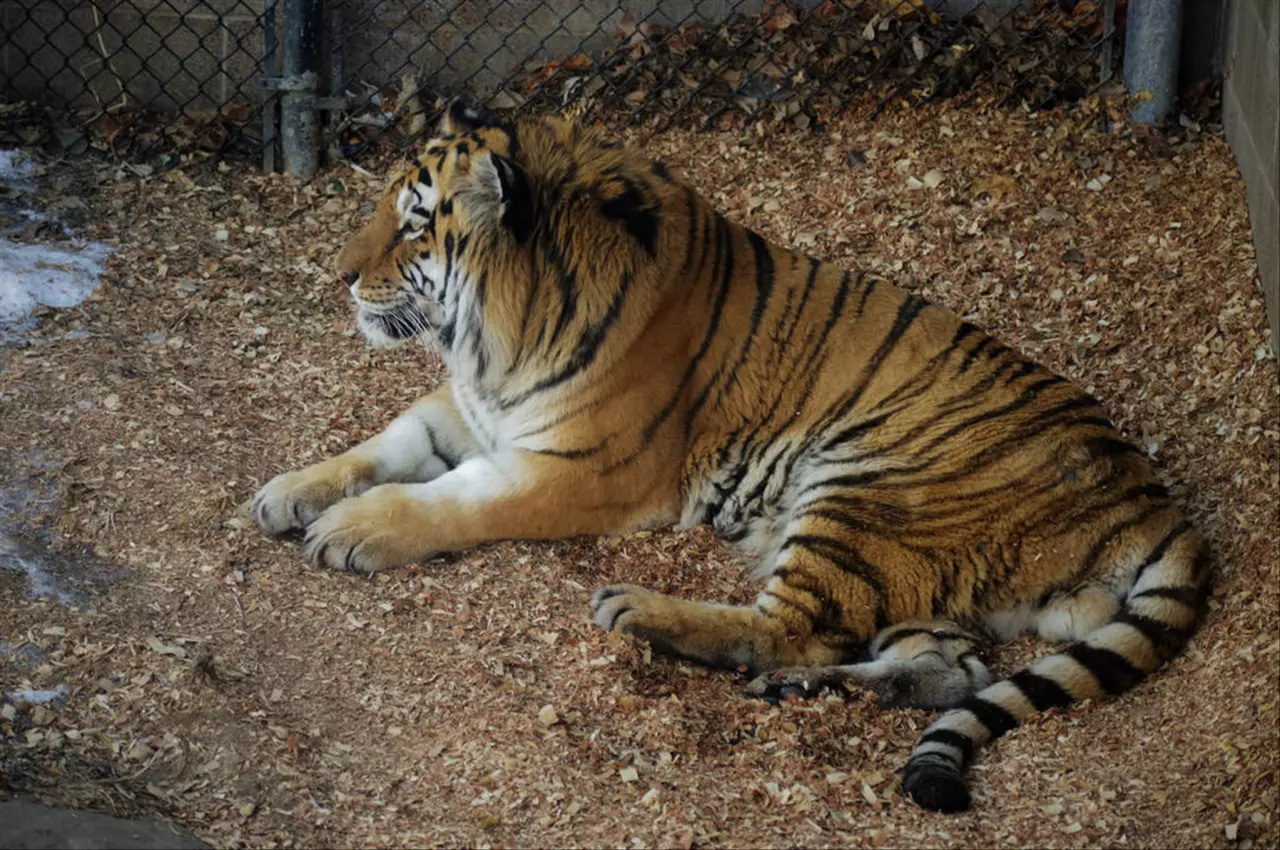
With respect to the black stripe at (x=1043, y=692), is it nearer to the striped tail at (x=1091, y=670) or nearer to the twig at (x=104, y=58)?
the striped tail at (x=1091, y=670)

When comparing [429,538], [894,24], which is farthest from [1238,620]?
[894,24]

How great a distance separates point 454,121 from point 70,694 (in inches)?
74.3

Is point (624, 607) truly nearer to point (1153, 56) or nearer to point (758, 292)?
point (758, 292)

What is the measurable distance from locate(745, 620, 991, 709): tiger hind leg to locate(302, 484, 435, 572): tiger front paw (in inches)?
38.8

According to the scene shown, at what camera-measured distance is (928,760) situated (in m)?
3.17

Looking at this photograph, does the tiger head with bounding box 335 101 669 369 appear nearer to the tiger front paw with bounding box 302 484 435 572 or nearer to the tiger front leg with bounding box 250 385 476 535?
the tiger front leg with bounding box 250 385 476 535

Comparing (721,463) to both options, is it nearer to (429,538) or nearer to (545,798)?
(429,538)

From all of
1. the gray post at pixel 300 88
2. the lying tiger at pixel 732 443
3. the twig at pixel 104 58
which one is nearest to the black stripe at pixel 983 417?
the lying tiger at pixel 732 443

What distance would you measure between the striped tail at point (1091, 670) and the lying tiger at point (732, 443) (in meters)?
0.01

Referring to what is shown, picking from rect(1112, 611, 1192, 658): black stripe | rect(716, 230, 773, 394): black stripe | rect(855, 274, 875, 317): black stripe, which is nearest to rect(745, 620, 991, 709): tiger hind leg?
rect(1112, 611, 1192, 658): black stripe

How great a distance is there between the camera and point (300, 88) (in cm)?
579

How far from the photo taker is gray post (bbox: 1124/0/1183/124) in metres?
5.62

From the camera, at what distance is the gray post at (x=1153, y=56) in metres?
5.62

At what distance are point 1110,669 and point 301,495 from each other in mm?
2113
